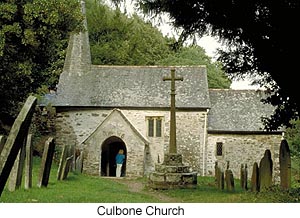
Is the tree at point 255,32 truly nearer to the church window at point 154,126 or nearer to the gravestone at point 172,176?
the gravestone at point 172,176

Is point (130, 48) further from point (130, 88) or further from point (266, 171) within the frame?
point (266, 171)

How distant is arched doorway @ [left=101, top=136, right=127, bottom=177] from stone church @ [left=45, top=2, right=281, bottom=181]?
0.10 metres

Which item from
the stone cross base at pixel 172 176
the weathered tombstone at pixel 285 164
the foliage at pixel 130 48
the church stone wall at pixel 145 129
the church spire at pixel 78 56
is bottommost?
the stone cross base at pixel 172 176

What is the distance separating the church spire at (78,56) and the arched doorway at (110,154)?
4304 millimetres

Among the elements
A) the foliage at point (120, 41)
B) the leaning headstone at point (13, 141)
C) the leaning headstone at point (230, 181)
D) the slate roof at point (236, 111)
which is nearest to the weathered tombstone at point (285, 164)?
the leaning headstone at point (230, 181)

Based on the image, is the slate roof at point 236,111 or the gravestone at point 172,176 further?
the slate roof at point 236,111

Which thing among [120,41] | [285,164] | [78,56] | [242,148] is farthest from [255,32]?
[120,41]

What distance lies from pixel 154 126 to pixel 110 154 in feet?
11.2

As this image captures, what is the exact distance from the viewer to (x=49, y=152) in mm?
8531

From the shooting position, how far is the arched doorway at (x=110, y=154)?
23.3 meters

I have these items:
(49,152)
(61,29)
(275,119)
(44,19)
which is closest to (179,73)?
(61,29)

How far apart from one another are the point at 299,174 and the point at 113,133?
9.92 meters

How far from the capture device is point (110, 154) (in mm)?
24828
